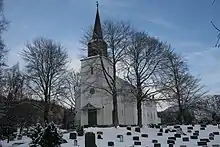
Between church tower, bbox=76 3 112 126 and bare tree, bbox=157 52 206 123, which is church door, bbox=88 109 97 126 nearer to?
church tower, bbox=76 3 112 126

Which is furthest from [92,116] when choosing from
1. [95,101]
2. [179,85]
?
[179,85]

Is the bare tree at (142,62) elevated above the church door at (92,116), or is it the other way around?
the bare tree at (142,62)

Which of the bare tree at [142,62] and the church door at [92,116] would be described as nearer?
the bare tree at [142,62]

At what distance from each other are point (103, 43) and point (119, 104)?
54.3 ft

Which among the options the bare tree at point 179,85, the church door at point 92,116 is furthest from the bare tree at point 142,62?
the church door at point 92,116

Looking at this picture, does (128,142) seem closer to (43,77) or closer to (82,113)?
(43,77)

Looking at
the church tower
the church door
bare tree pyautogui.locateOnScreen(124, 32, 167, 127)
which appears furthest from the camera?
the church door

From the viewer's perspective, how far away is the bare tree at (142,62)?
2733 centimetres

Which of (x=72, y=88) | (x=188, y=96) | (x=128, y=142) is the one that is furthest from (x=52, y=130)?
(x=72, y=88)

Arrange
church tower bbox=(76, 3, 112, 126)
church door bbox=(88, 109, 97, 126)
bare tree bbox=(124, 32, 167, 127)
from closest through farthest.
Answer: bare tree bbox=(124, 32, 167, 127), church tower bbox=(76, 3, 112, 126), church door bbox=(88, 109, 97, 126)

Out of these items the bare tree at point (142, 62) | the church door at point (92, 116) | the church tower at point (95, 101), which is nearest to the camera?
the bare tree at point (142, 62)

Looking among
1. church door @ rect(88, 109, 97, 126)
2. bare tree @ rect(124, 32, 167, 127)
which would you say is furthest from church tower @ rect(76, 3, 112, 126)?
bare tree @ rect(124, 32, 167, 127)

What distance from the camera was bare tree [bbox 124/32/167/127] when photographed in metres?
27.3

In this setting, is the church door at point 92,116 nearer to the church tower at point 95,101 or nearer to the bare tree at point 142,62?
the church tower at point 95,101
